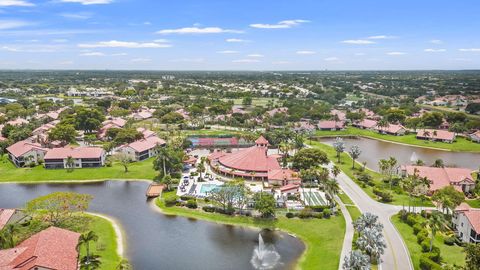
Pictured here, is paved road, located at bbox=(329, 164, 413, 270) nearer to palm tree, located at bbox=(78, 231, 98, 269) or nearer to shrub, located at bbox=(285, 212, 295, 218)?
shrub, located at bbox=(285, 212, 295, 218)

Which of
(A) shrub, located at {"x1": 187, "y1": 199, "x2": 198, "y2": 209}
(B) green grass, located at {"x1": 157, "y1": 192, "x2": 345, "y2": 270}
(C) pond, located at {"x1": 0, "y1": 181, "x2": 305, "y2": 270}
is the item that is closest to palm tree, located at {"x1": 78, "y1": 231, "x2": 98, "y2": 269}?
(C) pond, located at {"x1": 0, "y1": 181, "x2": 305, "y2": 270}

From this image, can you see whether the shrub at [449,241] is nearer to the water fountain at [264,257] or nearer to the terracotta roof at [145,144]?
the water fountain at [264,257]

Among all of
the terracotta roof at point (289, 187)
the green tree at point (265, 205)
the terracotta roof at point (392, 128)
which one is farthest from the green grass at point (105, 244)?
the terracotta roof at point (392, 128)

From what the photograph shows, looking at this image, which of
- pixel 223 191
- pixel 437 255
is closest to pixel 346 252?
pixel 437 255

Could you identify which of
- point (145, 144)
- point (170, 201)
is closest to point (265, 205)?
point (170, 201)

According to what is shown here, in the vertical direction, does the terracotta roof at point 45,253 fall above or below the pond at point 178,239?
above

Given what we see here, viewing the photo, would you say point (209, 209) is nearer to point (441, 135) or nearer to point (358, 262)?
point (358, 262)
